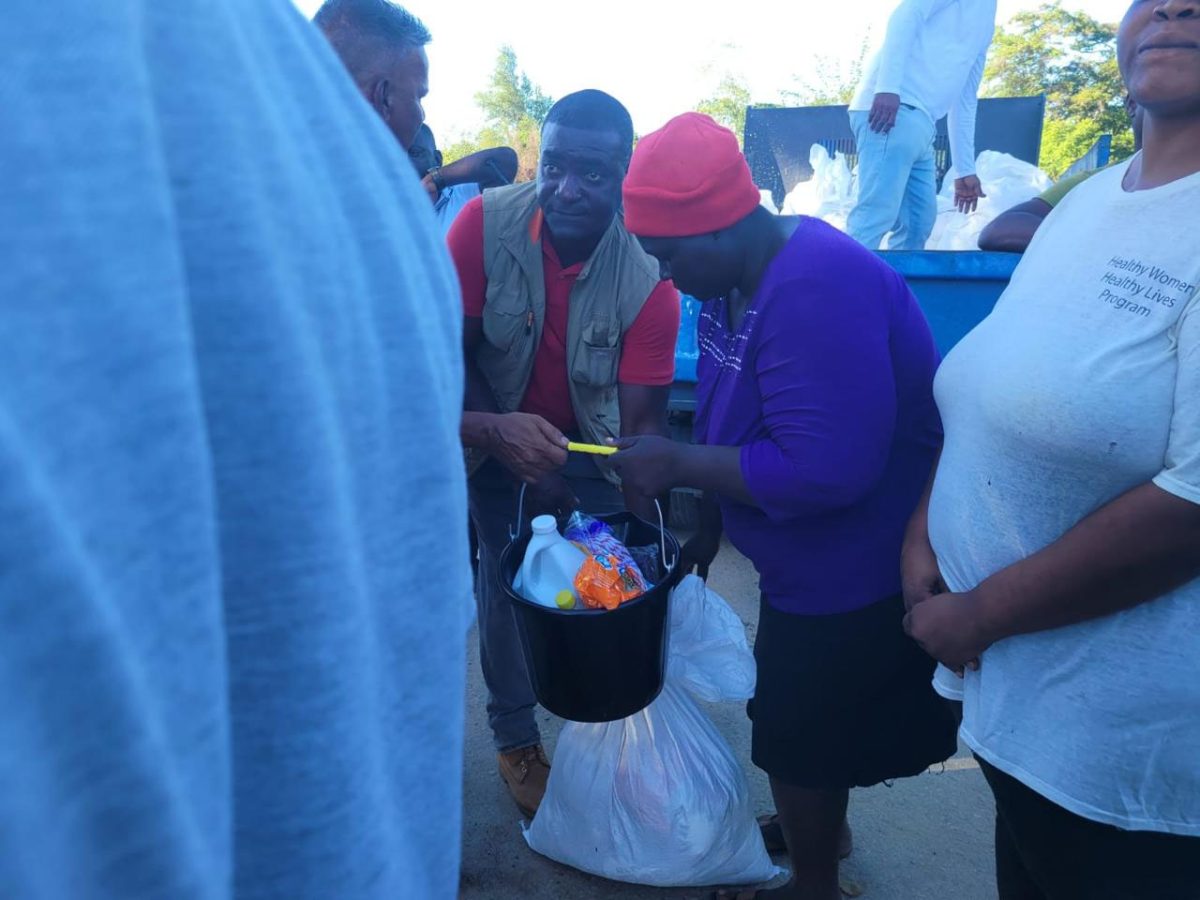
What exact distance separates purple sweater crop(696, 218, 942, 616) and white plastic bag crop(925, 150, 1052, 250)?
3.44m

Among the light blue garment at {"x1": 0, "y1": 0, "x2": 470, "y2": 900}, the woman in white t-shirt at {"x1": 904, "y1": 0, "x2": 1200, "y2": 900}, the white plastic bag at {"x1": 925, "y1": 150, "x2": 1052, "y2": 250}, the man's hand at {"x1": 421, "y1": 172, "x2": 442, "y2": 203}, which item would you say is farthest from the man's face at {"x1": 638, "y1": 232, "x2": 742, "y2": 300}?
the white plastic bag at {"x1": 925, "y1": 150, "x2": 1052, "y2": 250}

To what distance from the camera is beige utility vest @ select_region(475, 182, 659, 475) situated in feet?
7.43

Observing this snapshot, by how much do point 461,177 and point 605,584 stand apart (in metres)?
3.15

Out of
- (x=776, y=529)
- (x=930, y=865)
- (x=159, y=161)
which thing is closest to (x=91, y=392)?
(x=159, y=161)

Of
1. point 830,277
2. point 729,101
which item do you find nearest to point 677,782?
point 830,277

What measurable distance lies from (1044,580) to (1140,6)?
2.95ft

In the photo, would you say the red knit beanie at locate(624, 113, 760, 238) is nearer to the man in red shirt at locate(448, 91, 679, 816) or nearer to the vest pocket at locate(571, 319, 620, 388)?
the man in red shirt at locate(448, 91, 679, 816)

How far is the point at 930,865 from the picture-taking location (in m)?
2.21

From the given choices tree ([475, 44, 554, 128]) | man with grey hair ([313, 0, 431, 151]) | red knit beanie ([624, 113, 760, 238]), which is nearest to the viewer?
red knit beanie ([624, 113, 760, 238])

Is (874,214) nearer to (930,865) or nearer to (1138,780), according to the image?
(930,865)

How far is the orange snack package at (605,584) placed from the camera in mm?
1658

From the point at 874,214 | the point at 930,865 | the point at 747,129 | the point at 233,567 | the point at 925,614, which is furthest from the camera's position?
the point at 747,129

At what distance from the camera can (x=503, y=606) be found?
2.53 metres

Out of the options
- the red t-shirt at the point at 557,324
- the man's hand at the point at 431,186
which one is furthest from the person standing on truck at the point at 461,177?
the red t-shirt at the point at 557,324
